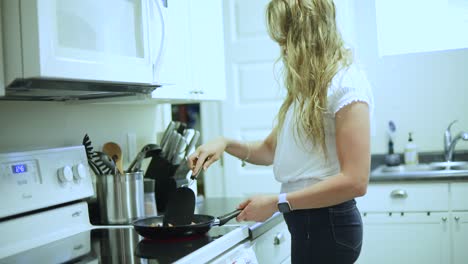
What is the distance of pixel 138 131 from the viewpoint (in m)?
2.39

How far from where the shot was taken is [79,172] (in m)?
1.83

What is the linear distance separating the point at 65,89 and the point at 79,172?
0.44m

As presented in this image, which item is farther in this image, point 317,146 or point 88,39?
point 317,146

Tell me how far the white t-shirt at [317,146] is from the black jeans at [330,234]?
10 centimetres

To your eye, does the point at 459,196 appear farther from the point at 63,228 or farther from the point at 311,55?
the point at 63,228

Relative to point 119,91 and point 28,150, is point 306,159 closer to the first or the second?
point 119,91

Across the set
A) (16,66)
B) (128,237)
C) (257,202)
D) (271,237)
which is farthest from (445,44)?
(16,66)

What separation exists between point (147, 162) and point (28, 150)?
81cm

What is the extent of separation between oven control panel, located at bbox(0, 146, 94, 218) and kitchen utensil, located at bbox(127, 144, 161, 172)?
19cm

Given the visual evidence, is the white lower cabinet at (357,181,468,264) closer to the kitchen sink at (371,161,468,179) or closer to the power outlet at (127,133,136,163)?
the kitchen sink at (371,161,468,179)

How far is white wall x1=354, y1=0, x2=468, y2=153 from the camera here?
3.32 meters

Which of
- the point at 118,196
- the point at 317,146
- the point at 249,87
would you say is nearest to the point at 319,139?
the point at 317,146

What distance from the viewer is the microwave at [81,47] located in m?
1.31

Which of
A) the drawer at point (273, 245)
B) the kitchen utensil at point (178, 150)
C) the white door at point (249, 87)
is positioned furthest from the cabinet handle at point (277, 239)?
the white door at point (249, 87)
